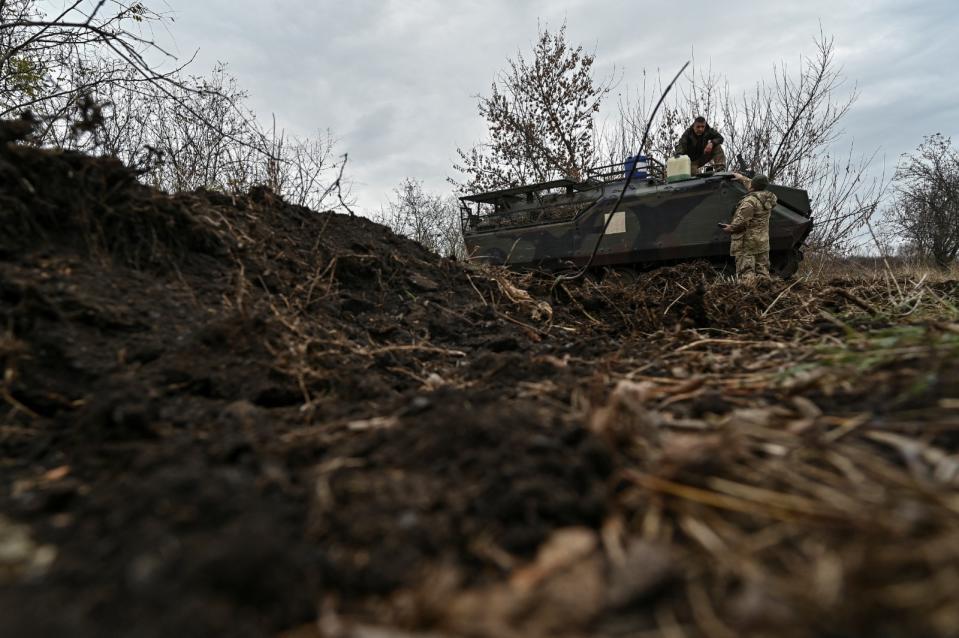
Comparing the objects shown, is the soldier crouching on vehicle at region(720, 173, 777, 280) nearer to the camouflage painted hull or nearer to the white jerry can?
the camouflage painted hull

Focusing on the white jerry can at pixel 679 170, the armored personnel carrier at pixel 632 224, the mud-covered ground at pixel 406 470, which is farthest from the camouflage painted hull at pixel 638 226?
the mud-covered ground at pixel 406 470

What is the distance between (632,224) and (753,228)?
1.60 meters

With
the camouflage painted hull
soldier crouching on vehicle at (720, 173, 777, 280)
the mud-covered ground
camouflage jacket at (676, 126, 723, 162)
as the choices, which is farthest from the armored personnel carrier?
the mud-covered ground

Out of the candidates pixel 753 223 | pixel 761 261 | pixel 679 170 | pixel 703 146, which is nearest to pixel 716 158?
pixel 703 146

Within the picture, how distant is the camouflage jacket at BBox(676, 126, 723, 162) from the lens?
8680mm

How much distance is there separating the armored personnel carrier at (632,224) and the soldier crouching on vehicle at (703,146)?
1230 millimetres

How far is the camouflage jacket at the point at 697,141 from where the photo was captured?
8.68m

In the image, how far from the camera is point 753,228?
655cm

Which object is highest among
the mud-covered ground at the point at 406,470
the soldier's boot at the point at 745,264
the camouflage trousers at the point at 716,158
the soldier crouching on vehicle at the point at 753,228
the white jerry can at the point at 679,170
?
the camouflage trousers at the point at 716,158

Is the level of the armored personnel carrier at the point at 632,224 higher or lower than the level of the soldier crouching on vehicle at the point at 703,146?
lower

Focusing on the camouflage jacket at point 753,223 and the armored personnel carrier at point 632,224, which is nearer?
the camouflage jacket at point 753,223

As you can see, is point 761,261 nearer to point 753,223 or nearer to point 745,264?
point 745,264

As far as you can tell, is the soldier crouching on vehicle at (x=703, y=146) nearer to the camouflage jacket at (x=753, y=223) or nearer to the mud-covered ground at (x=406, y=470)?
the camouflage jacket at (x=753, y=223)

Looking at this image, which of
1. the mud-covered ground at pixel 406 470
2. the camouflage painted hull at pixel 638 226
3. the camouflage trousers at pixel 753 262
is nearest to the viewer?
the mud-covered ground at pixel 406 470
